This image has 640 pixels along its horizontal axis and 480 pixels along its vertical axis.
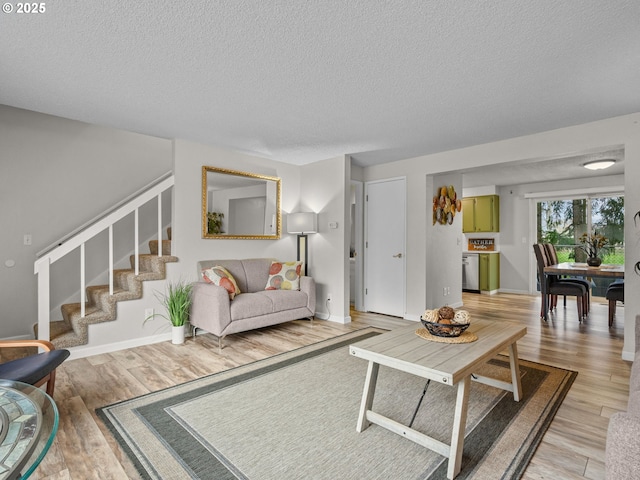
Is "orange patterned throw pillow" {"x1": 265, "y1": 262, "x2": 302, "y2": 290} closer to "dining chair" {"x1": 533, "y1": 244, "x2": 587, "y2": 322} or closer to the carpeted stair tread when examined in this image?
the carpeted stair tread

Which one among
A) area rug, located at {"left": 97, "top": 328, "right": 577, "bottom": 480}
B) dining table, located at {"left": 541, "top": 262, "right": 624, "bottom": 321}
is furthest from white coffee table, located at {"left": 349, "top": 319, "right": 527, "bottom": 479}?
dining table, located at {"left": 541, "top": 262, "right": 624, "bottom": 321}

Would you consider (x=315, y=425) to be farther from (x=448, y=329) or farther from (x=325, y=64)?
(x=325, y=64)

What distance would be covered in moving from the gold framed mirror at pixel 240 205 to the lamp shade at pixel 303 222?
0.86 ft

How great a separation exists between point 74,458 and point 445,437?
6.36 feet

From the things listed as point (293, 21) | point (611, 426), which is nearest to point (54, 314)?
point (293, 21)

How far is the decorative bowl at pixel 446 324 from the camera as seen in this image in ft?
6.82

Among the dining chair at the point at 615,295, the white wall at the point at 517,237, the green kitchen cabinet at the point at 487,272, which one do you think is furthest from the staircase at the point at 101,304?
the white wall at the point at 517,237

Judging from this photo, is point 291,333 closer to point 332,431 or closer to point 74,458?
point 332,431

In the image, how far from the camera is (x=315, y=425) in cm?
199

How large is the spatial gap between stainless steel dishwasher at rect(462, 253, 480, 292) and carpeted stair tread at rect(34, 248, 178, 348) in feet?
19.6

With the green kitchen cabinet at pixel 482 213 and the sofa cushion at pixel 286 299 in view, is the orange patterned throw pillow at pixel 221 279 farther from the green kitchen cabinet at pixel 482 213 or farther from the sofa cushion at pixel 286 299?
the green kitchen cabinet at pixel 482 213

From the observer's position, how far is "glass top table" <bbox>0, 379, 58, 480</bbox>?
0.89 m

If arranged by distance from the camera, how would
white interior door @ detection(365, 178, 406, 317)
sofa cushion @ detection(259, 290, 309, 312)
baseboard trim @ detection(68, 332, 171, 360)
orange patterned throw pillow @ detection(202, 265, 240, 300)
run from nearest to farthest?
baseboard trim @ detection(68, 332, 171, 360) < orange patterned throw pillow @ detection(202, 265, 240, 300) < sofa cushion @ detection(259, 290, 309, 312) < white interior door @ detection(365, 178, 406, 317)

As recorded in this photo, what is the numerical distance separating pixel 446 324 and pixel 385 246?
3.06 m
